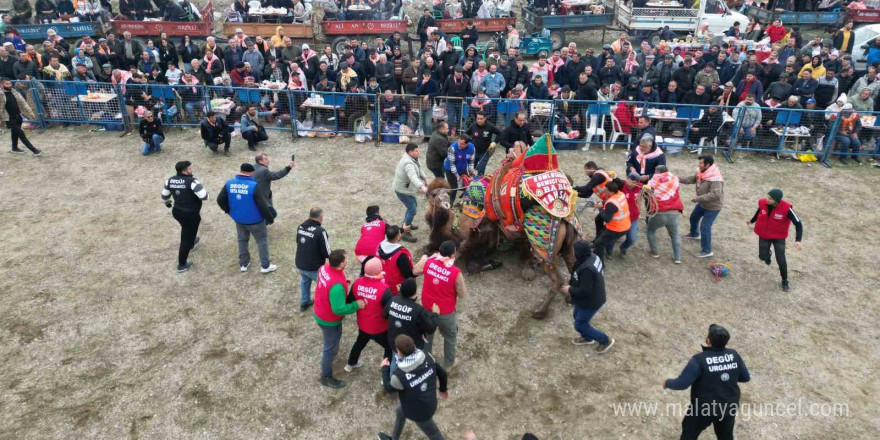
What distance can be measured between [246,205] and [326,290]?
8.53 feet

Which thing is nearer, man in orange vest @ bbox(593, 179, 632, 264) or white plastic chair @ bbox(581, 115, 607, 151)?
man in orange vest @ bbox(593, 179, 632, 264)

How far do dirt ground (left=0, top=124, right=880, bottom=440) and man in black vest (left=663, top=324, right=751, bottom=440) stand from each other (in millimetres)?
913

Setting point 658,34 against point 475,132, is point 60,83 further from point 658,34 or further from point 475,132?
point 658,34

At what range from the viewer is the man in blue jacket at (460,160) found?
911 cm

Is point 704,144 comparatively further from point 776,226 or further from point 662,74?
point 776,226

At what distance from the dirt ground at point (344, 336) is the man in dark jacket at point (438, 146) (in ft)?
3.66

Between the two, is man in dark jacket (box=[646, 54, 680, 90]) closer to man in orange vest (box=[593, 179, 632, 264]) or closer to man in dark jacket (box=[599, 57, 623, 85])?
man in dark jacket (box=[599, 57, 623, 85])

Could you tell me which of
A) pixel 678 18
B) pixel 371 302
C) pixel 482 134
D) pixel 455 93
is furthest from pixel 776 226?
pixel 678 18

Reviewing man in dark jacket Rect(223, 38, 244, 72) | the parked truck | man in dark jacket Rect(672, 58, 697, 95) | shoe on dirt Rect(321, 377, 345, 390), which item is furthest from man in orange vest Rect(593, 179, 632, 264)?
the parked truck

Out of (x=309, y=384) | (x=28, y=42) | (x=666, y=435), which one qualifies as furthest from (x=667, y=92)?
(x=28, y=42)

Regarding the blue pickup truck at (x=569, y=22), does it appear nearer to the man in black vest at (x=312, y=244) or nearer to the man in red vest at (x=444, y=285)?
the man in black vest at (x=312, y=244)

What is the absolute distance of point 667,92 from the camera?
1352cm

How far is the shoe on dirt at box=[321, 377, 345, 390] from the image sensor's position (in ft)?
19.7

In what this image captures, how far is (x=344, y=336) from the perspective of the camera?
6801 millimetres
